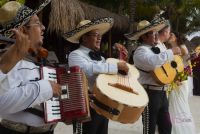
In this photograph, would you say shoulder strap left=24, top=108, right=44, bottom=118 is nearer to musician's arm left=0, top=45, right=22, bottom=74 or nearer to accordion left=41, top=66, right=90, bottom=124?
accordion left=41, top=66, right=90, bottom=124

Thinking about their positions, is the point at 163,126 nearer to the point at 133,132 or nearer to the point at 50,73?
the point at 133,132

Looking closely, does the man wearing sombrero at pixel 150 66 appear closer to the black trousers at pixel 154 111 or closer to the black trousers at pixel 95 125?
the black trousers at pixel 154 111

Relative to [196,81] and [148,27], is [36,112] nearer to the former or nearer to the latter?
[148,27]

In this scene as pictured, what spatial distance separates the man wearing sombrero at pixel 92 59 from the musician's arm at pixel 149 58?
2.23ft

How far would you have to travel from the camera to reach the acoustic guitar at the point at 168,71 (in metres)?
5.28

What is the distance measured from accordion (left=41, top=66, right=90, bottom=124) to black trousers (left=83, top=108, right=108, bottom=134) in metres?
1.25

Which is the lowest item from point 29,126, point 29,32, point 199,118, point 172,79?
point 199,118

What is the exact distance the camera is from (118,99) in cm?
383

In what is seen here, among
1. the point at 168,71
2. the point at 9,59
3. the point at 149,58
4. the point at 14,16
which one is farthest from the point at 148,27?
the point at 9,59

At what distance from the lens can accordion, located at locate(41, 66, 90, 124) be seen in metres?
2.98

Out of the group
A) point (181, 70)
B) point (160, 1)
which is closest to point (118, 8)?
point (160, 1)

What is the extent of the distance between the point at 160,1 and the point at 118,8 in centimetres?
238

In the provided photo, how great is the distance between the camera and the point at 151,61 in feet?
16.7

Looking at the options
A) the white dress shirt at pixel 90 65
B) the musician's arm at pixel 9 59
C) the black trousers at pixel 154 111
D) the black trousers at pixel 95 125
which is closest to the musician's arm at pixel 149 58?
the black trousers at pixel 154 111
